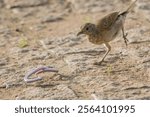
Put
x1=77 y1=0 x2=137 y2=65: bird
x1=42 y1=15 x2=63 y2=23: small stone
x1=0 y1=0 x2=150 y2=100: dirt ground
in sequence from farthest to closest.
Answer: x1=42 y1=15 x2=63 y2=23: small stone < x1=77 y1=0 x2=137 y2=65: bird < x1=0 y1=0 x2=150 y2=100: dirt ground

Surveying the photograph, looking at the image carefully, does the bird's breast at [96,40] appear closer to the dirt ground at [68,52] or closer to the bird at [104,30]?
the bird at [104,30]

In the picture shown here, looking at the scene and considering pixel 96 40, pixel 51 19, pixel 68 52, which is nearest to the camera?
pixel 96 40

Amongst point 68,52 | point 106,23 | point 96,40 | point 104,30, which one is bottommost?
point 68,52

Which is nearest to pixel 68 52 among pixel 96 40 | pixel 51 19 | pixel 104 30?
pixel 96 40

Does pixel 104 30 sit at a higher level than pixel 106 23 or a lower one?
lower

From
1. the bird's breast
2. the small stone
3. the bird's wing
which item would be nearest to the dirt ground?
the small stone

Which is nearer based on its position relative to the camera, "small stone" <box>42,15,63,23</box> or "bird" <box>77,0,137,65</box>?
"bird" <box>77,0,137,65</box>

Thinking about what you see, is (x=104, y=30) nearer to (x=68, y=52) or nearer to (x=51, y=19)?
(x=68, y=52)

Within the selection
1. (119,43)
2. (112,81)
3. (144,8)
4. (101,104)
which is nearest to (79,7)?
(144,8)

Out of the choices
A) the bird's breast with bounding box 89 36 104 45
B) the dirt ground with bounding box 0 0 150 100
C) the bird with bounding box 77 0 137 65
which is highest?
the bird with bounding box 77 0 137 65

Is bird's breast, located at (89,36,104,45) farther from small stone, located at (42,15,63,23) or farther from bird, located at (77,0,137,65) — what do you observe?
small stone, located at (42,15,63,23)
